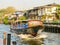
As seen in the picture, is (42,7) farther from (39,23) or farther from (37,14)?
(39,23)

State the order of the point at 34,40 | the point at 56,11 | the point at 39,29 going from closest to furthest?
the point at 34,40 < the point at 39,29 < the point at 56,11

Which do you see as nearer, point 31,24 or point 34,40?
point 34,40

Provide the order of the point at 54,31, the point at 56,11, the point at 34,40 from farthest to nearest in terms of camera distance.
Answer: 1. the point at 56,11
2. the point at 54,31
3. the point at 34,40

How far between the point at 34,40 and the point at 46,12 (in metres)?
44.7

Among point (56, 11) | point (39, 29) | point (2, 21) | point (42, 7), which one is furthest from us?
point (2, 21)

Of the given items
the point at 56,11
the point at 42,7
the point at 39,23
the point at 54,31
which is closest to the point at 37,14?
the point at 42,7

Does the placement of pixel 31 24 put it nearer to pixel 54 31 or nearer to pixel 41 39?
pixel 41 39

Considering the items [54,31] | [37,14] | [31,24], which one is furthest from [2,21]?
[31,24]

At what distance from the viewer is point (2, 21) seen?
4660 inches

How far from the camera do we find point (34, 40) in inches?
913

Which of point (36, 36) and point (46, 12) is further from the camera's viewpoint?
point (46, 12)

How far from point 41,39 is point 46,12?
44.5 meters

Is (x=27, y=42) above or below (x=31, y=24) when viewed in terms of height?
below

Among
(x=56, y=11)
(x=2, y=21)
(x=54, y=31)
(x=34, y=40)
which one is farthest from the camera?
(x=2, y=21)
